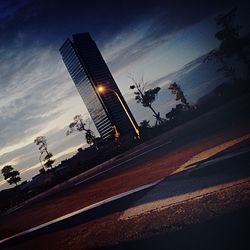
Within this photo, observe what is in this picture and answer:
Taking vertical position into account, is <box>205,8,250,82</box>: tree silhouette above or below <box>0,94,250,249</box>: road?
above

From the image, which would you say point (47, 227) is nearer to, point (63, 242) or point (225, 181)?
point (63, 242)

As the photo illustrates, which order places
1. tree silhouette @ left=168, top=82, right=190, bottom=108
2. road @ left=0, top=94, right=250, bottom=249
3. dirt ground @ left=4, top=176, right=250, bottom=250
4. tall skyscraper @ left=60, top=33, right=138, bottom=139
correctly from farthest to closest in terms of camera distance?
tall skyscraper @ left=60, top=33, right=138, bottom=139, tree silhouette @ left=168, top=82, right=190, bottom=108, road @ left=0, top=94, right=250, bottom=249, dirt ground @ left=4, top=176, right=250, bottom=250

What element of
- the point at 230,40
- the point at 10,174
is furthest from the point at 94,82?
the point at 230,40

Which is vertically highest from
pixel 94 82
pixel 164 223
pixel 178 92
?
pixel 94 82

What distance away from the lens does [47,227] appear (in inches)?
224

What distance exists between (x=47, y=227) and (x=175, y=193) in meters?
3.30

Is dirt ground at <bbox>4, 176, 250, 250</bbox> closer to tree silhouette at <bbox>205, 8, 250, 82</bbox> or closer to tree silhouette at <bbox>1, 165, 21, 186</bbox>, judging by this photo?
tree silhouette at <bbox>205, 8, 250, 82</bbox>

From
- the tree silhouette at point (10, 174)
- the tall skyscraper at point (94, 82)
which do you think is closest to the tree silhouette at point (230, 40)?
the tree silhouette at point (10, 174)

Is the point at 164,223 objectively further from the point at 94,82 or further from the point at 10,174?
the point at 94,82

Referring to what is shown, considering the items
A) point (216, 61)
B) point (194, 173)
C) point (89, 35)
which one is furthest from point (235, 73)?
point (89, 35)

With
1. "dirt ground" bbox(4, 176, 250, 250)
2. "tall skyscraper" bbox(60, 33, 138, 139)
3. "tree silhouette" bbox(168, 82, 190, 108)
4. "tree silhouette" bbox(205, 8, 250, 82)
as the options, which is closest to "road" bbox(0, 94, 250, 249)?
"dirt ground" bbox(4, 176, 250, 250)

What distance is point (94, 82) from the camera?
449ft

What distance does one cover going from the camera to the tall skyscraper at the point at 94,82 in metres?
136

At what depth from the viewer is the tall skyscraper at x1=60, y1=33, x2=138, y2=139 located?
447ft
